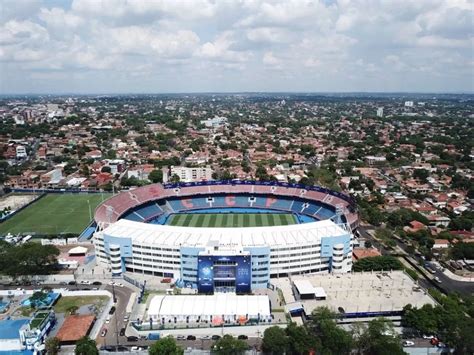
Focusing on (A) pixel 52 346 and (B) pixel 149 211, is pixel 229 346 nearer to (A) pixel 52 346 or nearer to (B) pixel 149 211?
(A) pixel 52 346

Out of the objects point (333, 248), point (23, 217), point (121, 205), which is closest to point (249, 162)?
point (121, 205)

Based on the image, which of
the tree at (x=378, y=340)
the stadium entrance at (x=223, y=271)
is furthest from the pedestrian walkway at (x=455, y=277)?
the stadium entrance at (x=223, y=271)

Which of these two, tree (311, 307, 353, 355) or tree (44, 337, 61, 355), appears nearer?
tree (311, 307, 353, 355)

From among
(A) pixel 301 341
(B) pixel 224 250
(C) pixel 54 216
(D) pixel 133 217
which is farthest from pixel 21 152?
(A) pixel 301 341

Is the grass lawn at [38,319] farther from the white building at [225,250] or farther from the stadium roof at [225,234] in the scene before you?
the stadium roof at [225,234]

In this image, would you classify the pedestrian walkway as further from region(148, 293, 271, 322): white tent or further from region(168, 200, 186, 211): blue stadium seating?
region(168, 200, 186, 211): blue stadium seating

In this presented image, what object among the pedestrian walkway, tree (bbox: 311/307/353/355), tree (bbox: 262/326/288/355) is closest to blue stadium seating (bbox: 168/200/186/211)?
tree (bbox: 262/326/288/355)
